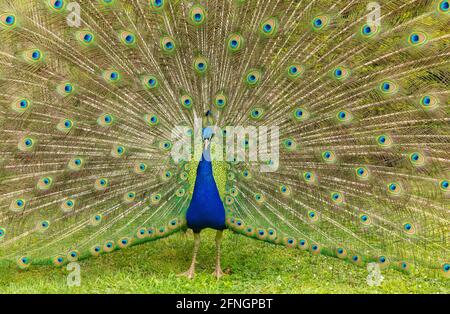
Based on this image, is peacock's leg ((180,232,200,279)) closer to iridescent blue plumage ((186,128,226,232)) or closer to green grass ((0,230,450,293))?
green grass ((0,230,450,293))

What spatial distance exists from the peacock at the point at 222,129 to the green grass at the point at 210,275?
385mm

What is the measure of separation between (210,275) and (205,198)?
2.73 ft

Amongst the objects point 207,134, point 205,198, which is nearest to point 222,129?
point 207,134

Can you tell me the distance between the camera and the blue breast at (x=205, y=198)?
14.3 ft

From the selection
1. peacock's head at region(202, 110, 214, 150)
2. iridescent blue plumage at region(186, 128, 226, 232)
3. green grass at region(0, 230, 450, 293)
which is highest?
peacock's head at region(202, 110, 214, 150)

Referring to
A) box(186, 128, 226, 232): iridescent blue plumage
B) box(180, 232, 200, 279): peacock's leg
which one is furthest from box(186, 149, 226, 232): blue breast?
box(180, 232, 200, 279): peacock's leg

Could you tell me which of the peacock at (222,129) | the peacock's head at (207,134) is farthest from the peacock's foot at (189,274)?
the peacock's head at (207,134)

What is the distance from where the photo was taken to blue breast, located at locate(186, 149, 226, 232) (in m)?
4.35

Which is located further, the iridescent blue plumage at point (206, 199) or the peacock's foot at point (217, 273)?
the peacock's foot at point (217, 273)

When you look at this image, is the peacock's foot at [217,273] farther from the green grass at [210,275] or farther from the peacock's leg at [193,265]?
the peacock's leg at [193,265]

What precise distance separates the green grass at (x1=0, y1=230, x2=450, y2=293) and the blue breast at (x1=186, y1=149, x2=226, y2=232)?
2.02ft

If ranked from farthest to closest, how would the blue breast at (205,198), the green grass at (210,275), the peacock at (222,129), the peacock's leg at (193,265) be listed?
the peacock's leg at (193,265) → the green grass at (210,275) → the blue breast at (205,198) → the peacock at (222,129)

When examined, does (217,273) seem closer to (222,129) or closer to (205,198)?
(205,198)

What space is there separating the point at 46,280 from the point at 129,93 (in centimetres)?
177
